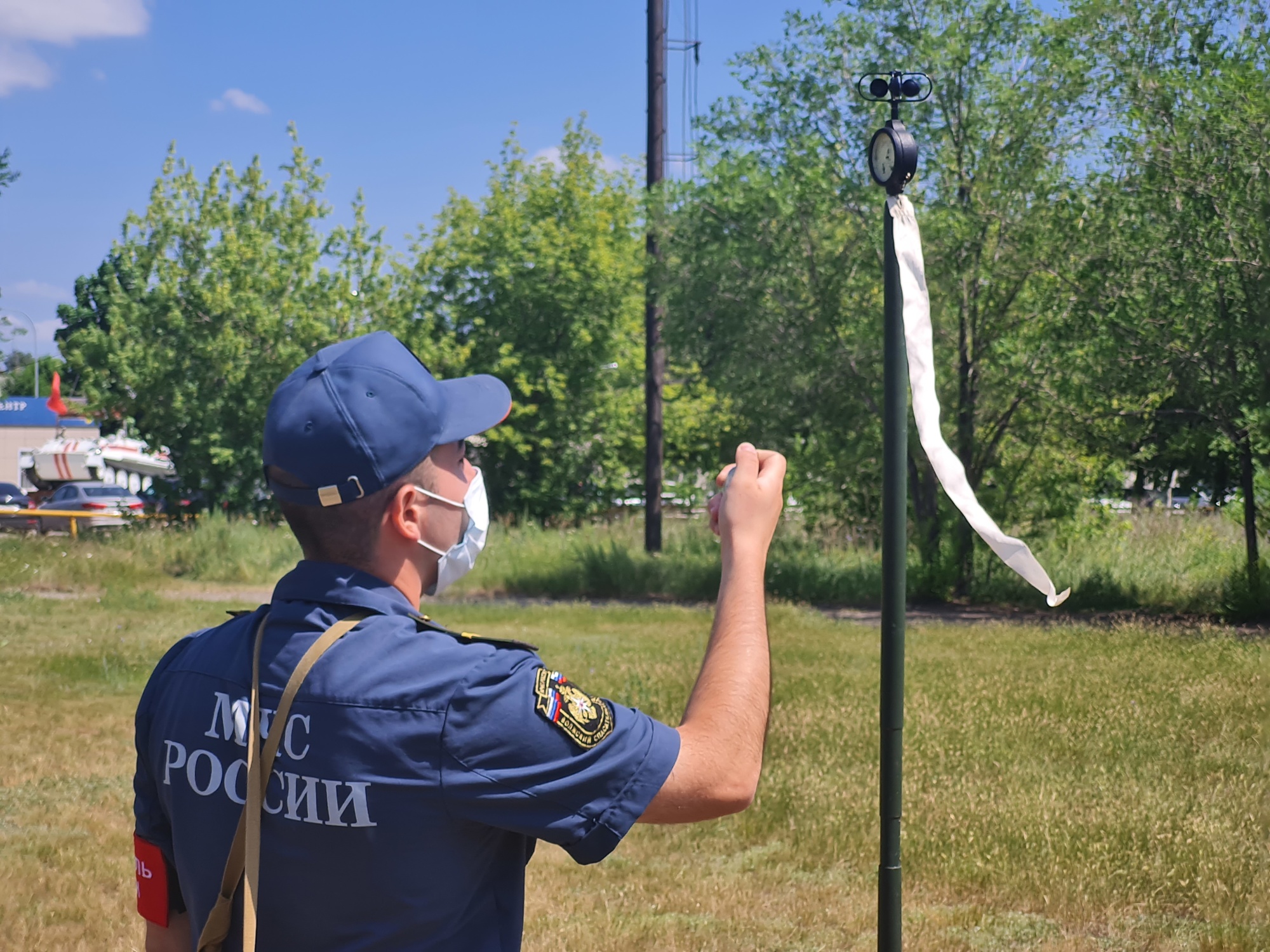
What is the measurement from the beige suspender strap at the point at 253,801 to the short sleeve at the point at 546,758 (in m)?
0.21

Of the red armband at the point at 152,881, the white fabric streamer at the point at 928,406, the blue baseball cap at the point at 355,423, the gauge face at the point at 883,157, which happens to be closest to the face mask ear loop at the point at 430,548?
the blue baseball cap at the point at 355,423

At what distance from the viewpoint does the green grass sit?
1731 centimetres

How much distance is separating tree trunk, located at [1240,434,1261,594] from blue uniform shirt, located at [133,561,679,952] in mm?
15594

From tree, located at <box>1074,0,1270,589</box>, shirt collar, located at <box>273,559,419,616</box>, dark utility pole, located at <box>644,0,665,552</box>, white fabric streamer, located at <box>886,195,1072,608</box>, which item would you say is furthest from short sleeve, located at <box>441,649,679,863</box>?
dark utility pole, located at <box>644,0,665,552</box>

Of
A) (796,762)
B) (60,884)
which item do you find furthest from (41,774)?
(796,762)

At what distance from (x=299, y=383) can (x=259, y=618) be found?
1.18 feet

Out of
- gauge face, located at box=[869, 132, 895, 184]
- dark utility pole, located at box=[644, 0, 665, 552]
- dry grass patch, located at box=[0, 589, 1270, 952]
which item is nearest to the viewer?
gauge face, located at box=[869, 132, 895, 184]

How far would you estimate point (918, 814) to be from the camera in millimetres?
6652

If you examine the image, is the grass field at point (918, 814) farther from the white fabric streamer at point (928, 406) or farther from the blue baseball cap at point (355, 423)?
the blue baseball cap at point (355, 423)

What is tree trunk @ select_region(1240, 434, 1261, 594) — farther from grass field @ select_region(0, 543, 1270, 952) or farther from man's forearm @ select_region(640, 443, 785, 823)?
man's forearm @ select_region(640, 443, 785, 823)

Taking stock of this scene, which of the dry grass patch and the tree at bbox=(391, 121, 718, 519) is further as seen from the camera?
the tree at bbox=(391, 121, 718, 519)

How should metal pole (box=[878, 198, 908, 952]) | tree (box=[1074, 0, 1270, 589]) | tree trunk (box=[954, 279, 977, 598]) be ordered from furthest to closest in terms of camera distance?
tree trunk (box=[954, 279, 977, 598]) < tree (box=[1074, 0, 1270, 589]) < metal pole (box=[878, 198, 908, 952])

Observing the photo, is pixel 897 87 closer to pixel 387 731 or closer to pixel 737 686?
pixel 737 686

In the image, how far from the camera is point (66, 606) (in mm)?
16688
